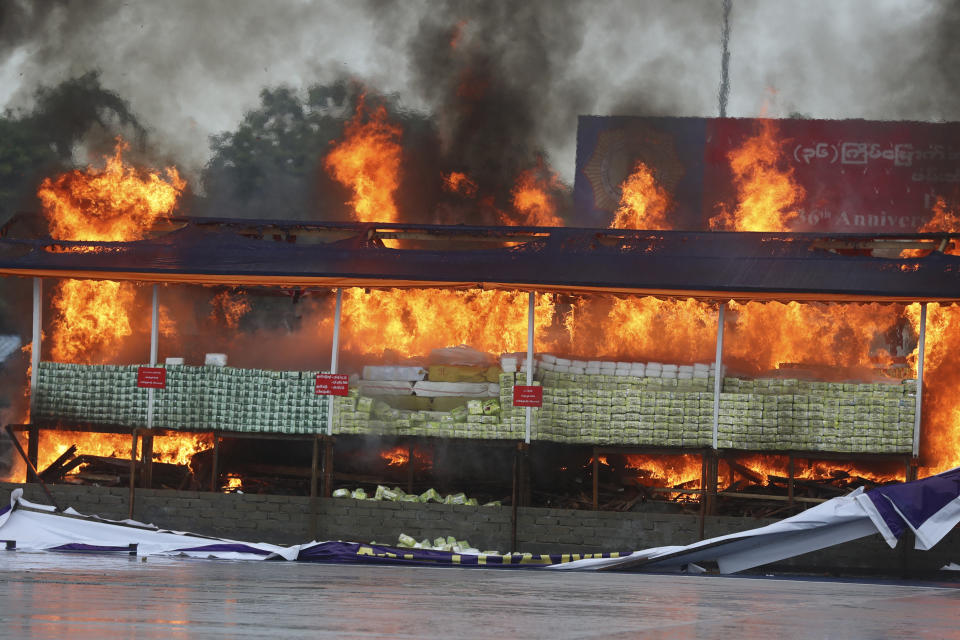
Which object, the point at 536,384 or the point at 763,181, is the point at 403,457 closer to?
the point at 536,384

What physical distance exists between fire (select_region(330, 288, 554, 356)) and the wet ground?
801 cm

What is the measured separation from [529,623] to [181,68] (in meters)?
22.6

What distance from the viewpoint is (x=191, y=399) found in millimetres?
16406

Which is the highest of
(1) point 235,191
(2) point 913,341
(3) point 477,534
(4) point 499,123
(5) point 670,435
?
(4) point 499,123

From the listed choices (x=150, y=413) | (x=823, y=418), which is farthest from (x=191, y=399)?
(x=823, y=418)

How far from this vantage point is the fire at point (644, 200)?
1083 inches

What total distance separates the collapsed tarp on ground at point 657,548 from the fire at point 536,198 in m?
14.1

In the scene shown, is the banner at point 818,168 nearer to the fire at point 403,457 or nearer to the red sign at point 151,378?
the fire at point 403,457

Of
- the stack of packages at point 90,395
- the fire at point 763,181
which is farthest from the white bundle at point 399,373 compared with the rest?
the fire at point 763,181

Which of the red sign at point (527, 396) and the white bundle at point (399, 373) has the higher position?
the white bundle at point (399, 373)

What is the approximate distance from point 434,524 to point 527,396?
1973mm

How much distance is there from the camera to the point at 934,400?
1766cm

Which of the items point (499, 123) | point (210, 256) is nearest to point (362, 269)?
point (210, 256)

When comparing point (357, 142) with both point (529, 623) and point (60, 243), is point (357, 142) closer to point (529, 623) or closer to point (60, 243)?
point (60, 243)
